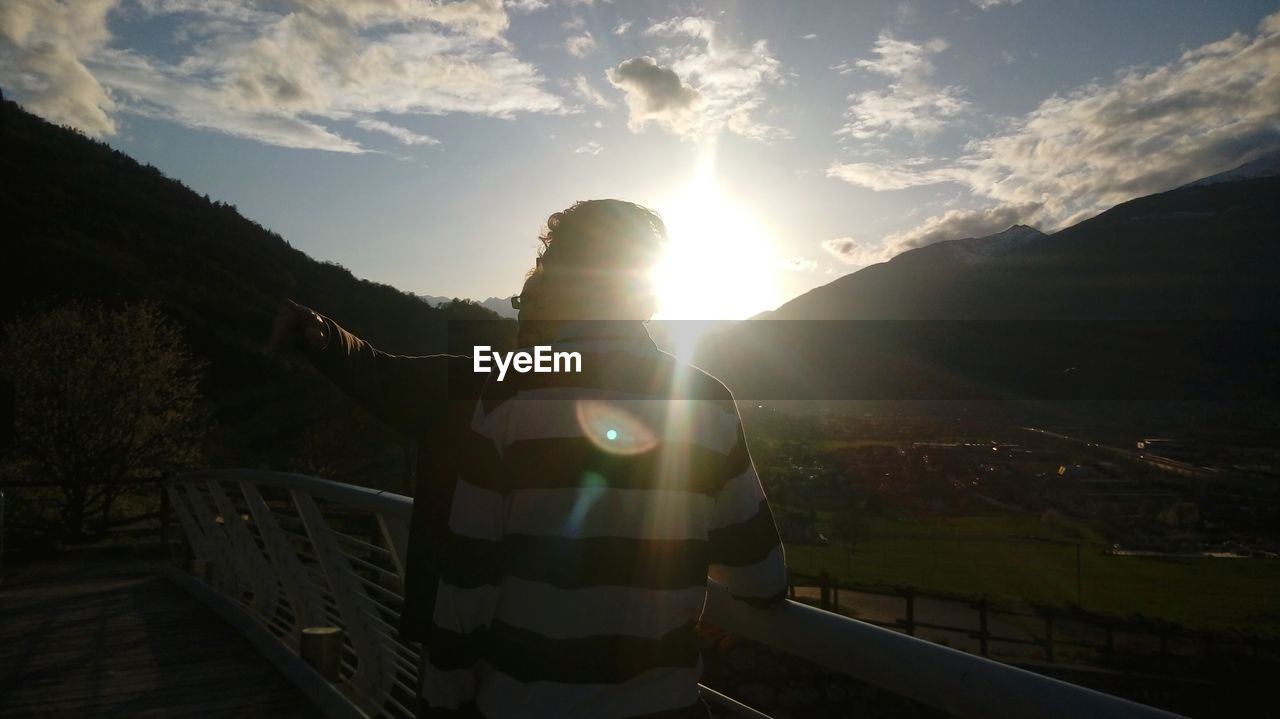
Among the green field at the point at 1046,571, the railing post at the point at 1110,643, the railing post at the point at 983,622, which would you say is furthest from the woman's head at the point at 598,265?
the green field at the point at 1046,571

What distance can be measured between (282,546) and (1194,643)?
135ft

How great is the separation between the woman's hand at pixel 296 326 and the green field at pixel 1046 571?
42292 millimetres

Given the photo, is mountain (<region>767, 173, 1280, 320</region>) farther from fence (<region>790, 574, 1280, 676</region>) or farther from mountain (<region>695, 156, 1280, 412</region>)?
fence (<region>790, 574, 1280, 676</region>)

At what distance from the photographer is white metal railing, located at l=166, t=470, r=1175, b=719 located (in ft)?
2.88

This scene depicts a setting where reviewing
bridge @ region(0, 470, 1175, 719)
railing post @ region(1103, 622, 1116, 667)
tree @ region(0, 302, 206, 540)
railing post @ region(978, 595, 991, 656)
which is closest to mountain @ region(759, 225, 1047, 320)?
railing post @ region(1103, 622, 1116, 667)

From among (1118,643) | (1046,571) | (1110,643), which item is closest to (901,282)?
(1046,571)

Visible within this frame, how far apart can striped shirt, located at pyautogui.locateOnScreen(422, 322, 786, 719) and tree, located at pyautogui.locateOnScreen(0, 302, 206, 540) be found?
788 inches

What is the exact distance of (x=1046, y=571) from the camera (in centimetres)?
4984

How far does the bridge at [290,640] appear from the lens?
0.98 m

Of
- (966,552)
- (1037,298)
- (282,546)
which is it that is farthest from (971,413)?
(282,546)

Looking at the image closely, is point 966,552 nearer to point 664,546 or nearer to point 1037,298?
point 1037,298

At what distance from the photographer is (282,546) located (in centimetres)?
396

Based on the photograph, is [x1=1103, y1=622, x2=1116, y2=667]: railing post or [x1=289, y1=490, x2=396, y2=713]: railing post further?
[x1=1103, y1=622, x2=1116, y2=667]: railing post

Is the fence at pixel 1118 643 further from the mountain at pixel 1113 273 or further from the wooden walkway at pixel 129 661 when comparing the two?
the mountain at pixel 1113 273
